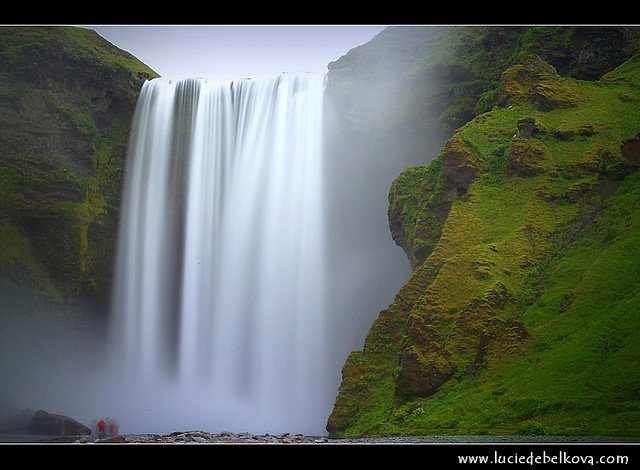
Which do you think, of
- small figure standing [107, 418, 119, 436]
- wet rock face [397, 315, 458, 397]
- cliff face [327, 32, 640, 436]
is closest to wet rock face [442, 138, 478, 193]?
cliff face [327, 32, 640, 436]

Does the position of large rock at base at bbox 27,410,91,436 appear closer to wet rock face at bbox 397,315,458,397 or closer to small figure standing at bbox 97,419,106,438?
small figure standing at bbox 97,419,106,438

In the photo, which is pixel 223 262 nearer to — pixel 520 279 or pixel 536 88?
pixel 536 88

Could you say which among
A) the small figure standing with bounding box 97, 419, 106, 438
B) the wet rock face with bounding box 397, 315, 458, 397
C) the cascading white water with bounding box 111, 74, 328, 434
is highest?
the cascading white water with bounding box 111, 74, 328, 434

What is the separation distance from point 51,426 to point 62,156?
40.3 feet

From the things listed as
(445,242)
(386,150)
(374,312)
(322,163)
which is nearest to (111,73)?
(322,163)

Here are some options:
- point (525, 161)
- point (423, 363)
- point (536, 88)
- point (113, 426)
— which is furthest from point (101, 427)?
point (536, 88)

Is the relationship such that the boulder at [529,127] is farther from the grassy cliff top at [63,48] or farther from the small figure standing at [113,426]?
the grassy cliff top at [63,48]

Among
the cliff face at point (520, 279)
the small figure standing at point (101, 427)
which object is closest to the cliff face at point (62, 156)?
the small figure standing at point (101, 427)

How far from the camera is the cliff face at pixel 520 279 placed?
14.4 m

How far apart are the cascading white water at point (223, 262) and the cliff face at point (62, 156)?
944mm

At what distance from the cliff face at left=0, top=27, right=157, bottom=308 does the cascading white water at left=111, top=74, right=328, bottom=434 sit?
94cm

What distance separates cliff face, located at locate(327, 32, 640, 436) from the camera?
47.2 feet

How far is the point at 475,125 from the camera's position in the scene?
856 inches
